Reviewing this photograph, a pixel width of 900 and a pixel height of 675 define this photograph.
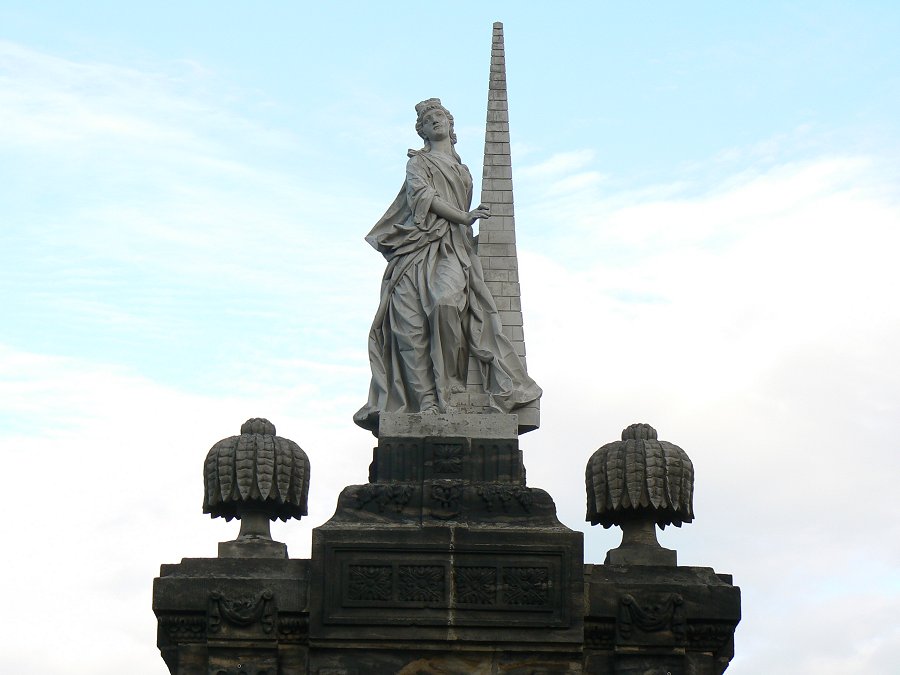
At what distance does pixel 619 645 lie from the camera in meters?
30.0

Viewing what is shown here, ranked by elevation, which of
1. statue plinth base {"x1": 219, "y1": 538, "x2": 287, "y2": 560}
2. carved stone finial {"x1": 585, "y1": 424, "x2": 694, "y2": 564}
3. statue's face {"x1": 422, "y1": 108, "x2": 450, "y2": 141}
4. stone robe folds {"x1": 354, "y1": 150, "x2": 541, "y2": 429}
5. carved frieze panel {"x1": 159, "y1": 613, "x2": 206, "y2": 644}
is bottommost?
carved frieze panel {"x1": 159, "y1": 613, "x2": 206, "y2": 644}

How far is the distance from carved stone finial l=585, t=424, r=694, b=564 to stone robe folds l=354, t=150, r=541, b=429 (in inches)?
58.3

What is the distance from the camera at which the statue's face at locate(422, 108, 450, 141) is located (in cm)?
3297

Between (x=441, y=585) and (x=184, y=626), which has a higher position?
(x=441, y=585)

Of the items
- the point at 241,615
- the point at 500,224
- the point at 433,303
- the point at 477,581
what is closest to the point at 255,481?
the point at 241,615

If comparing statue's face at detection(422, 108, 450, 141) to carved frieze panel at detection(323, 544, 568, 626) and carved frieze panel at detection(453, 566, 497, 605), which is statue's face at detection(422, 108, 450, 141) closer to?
carved frieze panel at detection(323, 544, 568, 626)

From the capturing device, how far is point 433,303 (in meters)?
31.7

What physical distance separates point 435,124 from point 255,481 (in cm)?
588

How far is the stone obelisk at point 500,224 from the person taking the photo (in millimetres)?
32219

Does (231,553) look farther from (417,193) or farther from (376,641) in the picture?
(417,193)

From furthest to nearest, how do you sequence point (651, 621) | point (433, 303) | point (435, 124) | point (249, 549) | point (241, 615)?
point (435, 124)
point (433, 303)
point (249, 549)
point (651, 621)
point (241, 615)

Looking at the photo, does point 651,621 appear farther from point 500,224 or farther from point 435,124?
point 435,124

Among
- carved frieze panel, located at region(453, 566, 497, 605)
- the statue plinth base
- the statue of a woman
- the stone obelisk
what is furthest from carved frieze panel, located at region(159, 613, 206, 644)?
the stone obelisk

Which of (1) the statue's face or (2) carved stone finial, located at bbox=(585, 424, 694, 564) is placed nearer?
(2) carved stone finial, located at bbox=(585, 424, 694, 564)
